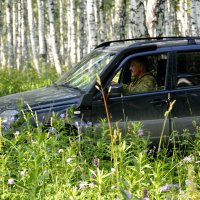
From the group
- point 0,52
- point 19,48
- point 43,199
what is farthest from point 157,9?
point 0,52

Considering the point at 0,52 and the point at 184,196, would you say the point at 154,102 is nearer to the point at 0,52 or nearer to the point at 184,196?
the point at 184,196

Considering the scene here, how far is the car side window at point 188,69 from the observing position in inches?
245

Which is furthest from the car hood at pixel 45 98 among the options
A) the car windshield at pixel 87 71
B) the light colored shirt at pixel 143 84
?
the light colored shirt at pixel 143 84

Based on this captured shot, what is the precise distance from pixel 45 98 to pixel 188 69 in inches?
80.5

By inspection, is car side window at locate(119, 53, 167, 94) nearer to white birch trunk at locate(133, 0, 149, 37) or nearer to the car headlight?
the car headlight

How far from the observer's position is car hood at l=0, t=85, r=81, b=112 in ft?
19.1

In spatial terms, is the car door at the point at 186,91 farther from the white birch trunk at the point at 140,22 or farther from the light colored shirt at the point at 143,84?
the white birch trunk at the point at 140,22

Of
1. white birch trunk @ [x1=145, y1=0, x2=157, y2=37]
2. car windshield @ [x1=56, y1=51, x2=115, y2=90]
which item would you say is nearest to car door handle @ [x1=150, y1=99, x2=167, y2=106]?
car windshield @ [x1=56, y1=51, x2=115, y2=90]

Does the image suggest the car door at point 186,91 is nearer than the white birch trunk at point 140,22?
Yes

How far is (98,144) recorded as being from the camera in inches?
186

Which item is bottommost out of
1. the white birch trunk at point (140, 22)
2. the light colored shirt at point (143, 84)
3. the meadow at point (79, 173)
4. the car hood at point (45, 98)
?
the meadow at point (79, 173)

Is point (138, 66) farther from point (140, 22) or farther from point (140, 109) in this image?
point (140, 22)

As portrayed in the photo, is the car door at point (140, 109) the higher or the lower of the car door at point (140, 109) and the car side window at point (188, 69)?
the lower

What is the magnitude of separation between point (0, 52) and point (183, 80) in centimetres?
3171
